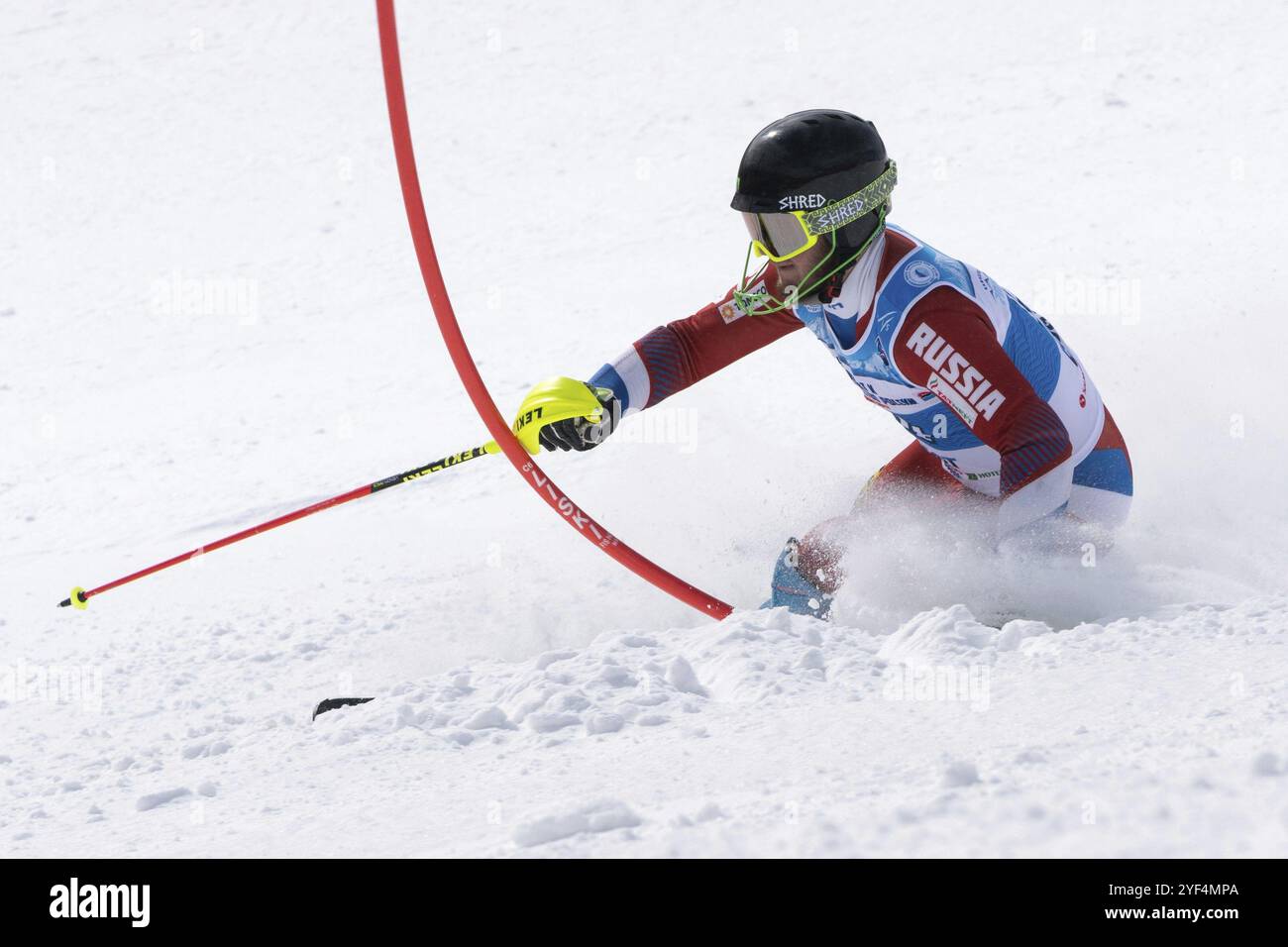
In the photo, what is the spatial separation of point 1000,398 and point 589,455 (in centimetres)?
340

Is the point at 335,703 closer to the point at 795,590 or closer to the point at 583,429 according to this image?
the point at 583,429

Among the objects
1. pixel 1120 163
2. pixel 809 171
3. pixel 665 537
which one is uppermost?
pixel 1120 163

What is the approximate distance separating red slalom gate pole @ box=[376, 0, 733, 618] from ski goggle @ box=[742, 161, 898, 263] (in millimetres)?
993

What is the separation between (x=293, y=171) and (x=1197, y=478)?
9598 mm

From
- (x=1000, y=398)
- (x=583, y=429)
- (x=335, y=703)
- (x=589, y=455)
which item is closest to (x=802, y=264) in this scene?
(x=1000, y=398)

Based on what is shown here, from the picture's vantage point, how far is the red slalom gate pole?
4.08 m

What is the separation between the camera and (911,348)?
3.80 meters

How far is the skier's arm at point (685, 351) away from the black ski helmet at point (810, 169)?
2.19ft

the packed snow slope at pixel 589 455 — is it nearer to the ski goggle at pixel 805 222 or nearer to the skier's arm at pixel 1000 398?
the skier's arm at pixel 1000 398

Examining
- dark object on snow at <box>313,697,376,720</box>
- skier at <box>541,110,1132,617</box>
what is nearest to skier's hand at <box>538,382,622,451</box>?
skier at <box>541,110,1132,617</box>
